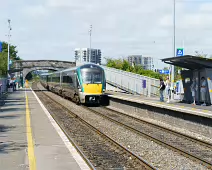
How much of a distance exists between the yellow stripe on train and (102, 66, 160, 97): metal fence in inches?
316

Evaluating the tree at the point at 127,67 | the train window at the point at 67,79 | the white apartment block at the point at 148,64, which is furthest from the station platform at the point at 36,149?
the white apartment block at the point at 148,64

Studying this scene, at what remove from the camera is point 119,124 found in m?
16.1

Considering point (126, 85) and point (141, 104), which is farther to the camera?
point (126, 85)

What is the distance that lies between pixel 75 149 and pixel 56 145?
80 centimetres

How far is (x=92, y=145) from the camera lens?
10969 millimetres

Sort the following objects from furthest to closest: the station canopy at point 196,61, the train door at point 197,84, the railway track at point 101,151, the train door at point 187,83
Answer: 1. the train door at point 187,83
2. the train door at point 197,84
3. the station canopy at point 196,61
4. the railway track at point 101,151

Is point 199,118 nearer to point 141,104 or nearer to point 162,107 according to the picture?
point 162,107

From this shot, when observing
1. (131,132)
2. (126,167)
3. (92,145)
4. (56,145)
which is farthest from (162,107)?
(126,167)

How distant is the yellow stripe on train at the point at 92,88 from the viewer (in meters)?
25.3

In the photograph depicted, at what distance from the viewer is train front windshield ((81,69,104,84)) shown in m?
25.6

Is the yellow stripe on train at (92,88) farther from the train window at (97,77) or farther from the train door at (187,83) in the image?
the train door at (187,83)

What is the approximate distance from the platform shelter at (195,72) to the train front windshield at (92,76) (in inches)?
265

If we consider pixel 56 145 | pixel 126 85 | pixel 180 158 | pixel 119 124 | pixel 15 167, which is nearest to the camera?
Answer: pixel 15 167

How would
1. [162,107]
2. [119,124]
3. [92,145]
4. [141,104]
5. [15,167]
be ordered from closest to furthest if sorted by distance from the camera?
[15,167] → [92,145] → [119,124] → [162,107] → [141,104]
